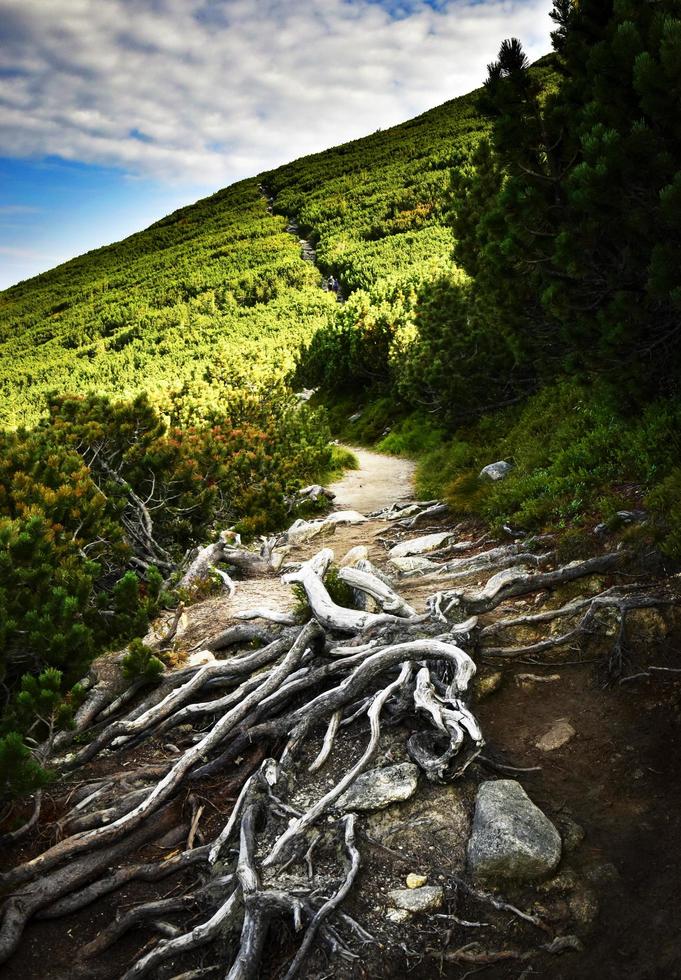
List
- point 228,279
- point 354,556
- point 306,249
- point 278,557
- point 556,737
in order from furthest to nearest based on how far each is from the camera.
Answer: point 306,249 < point 228,279 < point 278,557 < point 354,556 < point 556,737

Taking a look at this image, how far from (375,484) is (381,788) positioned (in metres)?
14.7

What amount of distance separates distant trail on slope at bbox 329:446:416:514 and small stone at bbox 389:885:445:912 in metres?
11.4

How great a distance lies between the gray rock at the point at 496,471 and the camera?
1190 cm

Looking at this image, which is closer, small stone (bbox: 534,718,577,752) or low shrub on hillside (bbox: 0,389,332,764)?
→ small stone (bbox: 534,718,577,752)

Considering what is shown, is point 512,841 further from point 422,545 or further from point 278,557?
point 278,557

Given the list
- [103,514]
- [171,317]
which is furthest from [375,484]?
[171,317]

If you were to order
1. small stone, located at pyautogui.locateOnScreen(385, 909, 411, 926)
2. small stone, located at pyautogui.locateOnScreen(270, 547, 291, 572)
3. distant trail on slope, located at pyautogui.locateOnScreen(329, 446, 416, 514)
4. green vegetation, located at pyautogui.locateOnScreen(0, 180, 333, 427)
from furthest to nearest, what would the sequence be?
1. green vegetation, located at pyautogui.locateOnScreen(0, 180, 333, 427)
2. distant trail on slope, located at pyautogui.locateOnScreen(329, 446, 416, 514)
3. small stone, located at pyautogui.locateOnScreen(270, 547, 291, 572)
4. small stone, located at pyautogui.locateOnScreen(385, 909, 411, 926)

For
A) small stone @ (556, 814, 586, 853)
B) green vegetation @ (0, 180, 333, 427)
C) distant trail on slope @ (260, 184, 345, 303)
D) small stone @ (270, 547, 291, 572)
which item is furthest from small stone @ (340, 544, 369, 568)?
distant trail on slope @ (260, 184, 345, 303)

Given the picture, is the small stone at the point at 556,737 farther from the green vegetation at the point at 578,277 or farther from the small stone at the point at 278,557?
the small stone at the point at 278,557

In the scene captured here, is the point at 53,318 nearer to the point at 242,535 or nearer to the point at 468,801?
the point at 242,535

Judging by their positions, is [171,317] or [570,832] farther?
[171,317]

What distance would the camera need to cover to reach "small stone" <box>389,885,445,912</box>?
3.78 metres

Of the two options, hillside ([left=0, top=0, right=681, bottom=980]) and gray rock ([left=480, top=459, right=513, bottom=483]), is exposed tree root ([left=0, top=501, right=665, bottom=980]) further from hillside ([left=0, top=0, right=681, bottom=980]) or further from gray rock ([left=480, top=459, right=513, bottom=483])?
gray rock ([left=480, top=459, right=513, bottom=483])

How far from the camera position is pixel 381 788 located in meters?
4.57
